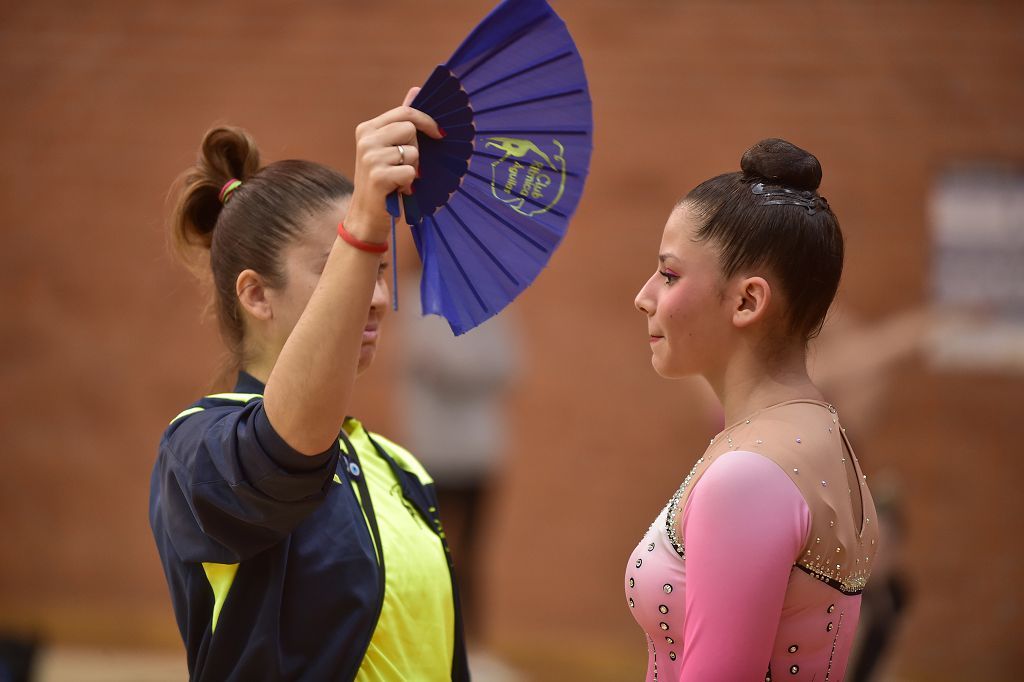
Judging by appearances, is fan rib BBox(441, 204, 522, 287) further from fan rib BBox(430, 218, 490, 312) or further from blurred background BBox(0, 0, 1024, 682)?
blurred background BBox(0, 0, 1024, 682)

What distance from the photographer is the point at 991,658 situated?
547 centimetres

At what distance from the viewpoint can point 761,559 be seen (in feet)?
4.74

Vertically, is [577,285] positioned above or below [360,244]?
below

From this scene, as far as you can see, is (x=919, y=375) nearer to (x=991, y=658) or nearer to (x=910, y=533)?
(x=910, y=533)

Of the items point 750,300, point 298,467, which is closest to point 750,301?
point 750,300

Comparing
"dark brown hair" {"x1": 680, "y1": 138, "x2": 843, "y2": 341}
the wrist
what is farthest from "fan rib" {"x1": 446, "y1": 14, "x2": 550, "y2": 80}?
"dark brown hair" {"x1": 680, "y1": 138, "x2": 843, "y2": 341}

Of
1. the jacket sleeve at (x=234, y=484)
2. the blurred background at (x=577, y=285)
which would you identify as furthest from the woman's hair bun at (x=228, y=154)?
the blurred background at (x=577, y=285)

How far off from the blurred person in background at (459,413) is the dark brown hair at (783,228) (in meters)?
3.20

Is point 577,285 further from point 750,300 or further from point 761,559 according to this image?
point 761,559

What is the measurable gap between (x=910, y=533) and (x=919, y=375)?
0.73 metres

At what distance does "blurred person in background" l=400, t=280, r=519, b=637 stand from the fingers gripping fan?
323 centimetres

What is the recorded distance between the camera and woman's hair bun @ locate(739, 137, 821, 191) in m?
1.64

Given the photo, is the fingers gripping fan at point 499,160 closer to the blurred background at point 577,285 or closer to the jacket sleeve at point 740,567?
the jacket sleeve at point 740,567

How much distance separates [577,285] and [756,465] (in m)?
4.23
